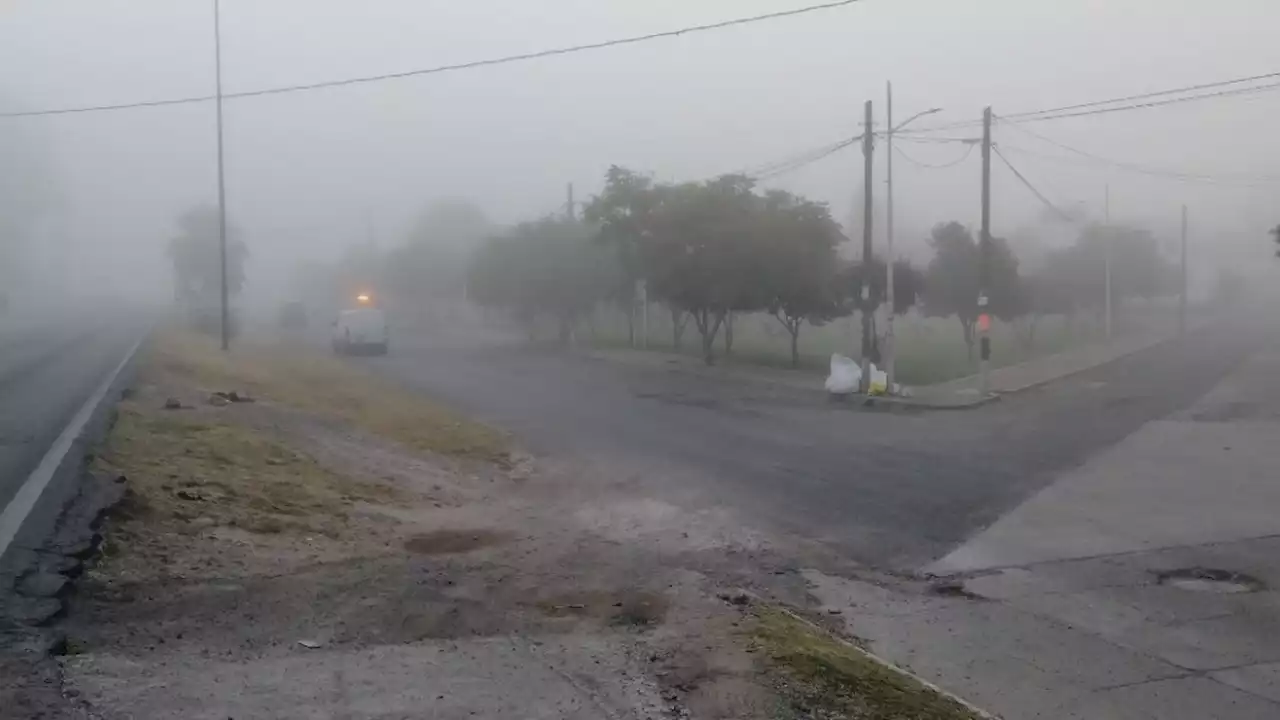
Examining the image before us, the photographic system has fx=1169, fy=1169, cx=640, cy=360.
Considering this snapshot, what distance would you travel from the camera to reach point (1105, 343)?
5441 centimetres

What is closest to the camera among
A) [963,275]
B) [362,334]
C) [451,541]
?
[451,541]

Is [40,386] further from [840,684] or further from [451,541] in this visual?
[840,684]

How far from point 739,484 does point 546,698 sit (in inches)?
351

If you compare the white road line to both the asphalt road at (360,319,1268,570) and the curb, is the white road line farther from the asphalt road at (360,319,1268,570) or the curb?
the asphalt road at (360,319,1268,570)

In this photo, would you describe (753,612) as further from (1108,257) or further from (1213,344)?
(1213,344)

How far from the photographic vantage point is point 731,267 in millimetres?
35219

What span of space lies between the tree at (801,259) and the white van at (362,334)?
16.6 m

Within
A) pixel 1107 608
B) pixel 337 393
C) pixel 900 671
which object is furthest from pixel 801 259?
pixel 900 671

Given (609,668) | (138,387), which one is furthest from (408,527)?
(138,387)

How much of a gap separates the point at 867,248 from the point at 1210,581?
2051 cm

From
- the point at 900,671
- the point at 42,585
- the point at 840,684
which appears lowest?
the point at 900,671

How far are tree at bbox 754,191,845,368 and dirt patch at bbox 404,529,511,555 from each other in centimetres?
2516

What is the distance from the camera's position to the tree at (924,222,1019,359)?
4044 centimetres

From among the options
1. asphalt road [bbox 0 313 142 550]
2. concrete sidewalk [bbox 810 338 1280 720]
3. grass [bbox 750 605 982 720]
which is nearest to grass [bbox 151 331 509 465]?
asphalt road [bbox 0 313 142 550]
